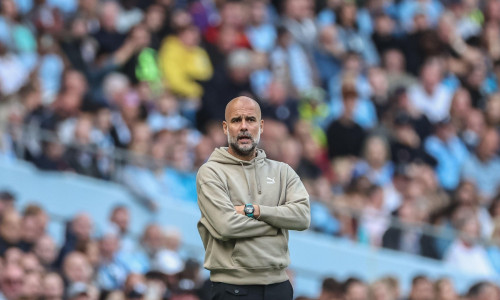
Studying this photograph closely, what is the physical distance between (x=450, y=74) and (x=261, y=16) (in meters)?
2.81

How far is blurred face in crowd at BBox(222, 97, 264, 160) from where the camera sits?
22.9 ft

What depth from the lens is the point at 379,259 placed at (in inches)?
530

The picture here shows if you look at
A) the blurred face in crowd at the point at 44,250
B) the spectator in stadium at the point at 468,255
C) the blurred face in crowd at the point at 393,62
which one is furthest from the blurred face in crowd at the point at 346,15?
the blurred face in crowd at the point at 44,250

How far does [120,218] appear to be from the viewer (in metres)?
12.4

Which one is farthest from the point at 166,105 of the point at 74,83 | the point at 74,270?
the point at 74,270

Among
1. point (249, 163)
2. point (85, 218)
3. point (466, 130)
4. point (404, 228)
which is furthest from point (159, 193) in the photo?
point (249, 163)

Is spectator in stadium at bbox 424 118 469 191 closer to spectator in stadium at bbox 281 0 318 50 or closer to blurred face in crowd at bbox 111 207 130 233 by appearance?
spectator in stadium at bbox 281 0 318 50

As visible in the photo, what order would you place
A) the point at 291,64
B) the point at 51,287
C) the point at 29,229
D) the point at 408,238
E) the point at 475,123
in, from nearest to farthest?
1. the point at 51,287
2. the point at 29,229
3. the point at 408,238
4. the point at 291,64
5. the point at 475,123

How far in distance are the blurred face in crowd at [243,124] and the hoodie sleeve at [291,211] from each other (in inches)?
13.1

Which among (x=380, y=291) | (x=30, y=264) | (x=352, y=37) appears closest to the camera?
(x=30, y=264)

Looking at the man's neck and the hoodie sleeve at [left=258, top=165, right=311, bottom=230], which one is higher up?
the man's neck

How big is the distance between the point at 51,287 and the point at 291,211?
4.22m

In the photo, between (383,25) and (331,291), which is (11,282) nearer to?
(331,291)

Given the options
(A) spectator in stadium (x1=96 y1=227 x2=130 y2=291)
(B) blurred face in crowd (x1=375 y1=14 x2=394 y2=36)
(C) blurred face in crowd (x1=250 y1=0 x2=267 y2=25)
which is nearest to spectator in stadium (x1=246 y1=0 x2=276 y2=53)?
(C) blurred face in crowd (x1=250 y1=0 x2=267 y2=25)
